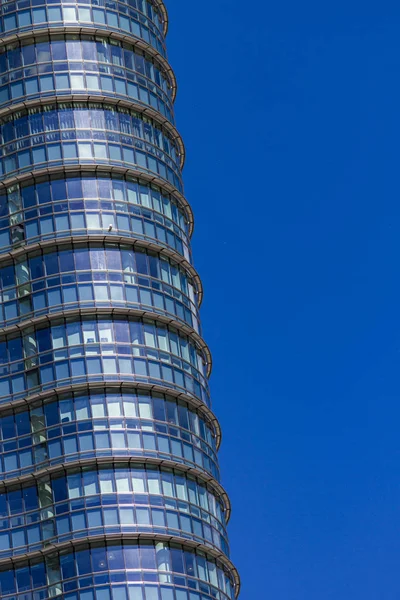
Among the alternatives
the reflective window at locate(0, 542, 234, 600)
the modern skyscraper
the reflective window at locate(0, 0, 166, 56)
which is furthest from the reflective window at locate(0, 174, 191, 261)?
the reflective window at locate(0, 542, 234, 600)

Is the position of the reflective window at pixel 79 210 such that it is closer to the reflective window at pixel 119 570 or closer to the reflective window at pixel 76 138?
the reflective window at pixel 76 138

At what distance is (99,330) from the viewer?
4341 inches

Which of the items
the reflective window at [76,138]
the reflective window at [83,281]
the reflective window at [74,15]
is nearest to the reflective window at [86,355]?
the reflective window at [83,281]

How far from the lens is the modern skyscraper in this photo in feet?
345

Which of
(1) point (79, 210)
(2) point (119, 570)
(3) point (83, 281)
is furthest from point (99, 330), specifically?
(2) point (119, 570)

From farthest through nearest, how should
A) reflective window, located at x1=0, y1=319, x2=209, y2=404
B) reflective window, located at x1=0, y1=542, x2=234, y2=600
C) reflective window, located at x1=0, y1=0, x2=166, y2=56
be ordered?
reflective window, located at x1=0, y1=0, x2=166, y2=56 → reflective window, located at x1=0, y1=319, x2=209, y2=404 → reflective window, located at x1=0, y1=542, x2=234, y2=600

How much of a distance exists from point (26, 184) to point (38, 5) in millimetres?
12402

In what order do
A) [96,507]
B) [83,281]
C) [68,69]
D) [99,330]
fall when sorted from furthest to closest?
[68,69], [83,281], [99,330], [96,507]

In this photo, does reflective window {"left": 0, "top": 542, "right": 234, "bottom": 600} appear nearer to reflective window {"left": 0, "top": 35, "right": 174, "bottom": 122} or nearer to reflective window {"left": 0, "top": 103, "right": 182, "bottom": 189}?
reflective window {"left": 0, "top": 103, "right": 182, "bottom": 189}

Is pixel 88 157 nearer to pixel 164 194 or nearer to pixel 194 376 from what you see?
pixel 164 194

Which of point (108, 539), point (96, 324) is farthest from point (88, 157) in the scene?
point (108, 539)

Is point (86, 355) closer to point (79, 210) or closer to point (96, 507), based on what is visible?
point (96, 507)

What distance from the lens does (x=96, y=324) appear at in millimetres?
110375

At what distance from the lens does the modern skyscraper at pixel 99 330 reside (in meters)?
105
